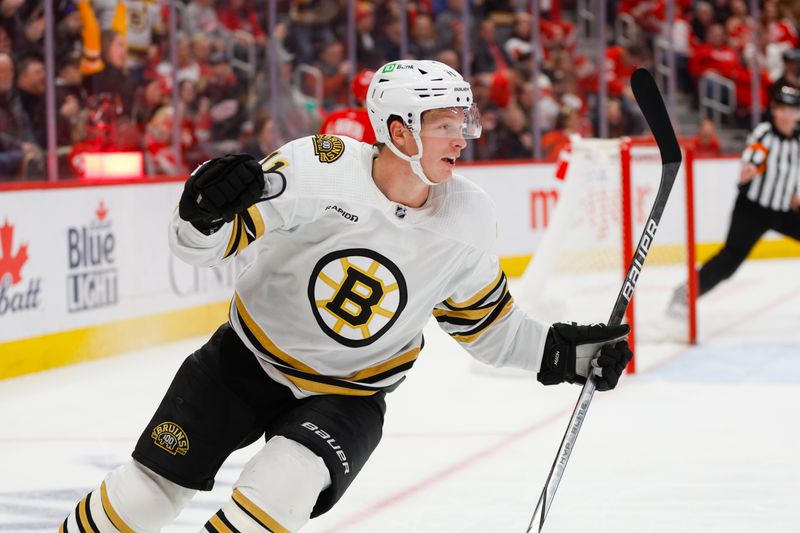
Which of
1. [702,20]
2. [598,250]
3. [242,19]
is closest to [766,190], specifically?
[598,250]

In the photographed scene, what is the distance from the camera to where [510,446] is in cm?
395

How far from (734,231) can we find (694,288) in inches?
35.8

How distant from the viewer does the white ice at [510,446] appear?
10.4 feet

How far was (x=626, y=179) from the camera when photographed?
Result: 5121 mm

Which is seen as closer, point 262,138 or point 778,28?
point 262,138

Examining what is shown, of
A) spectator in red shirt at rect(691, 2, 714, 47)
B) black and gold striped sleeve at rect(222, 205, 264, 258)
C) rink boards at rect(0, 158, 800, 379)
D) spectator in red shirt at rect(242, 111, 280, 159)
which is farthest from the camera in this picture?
spectator in red shirt at rect(691, 2, 714, 47)

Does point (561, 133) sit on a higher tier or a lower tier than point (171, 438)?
higher

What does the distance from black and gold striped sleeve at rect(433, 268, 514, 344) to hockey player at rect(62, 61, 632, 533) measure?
4 centimetres

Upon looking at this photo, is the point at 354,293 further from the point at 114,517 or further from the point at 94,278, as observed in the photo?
the point at 94,278

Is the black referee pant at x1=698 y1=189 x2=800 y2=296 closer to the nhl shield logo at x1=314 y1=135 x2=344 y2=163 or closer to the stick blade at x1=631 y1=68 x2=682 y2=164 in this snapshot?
the stick blade at x1=631 y1=68 x2=682 y2=164

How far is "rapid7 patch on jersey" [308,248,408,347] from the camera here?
7.27ft

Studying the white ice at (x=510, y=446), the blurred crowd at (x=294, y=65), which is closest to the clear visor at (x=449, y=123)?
the white ice at (x=510, y=446)

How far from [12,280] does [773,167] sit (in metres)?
3.85

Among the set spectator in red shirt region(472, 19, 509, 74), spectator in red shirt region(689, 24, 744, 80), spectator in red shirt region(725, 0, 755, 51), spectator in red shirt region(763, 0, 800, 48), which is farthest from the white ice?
spectator in red shirt region(763, 0, 800, 48)
